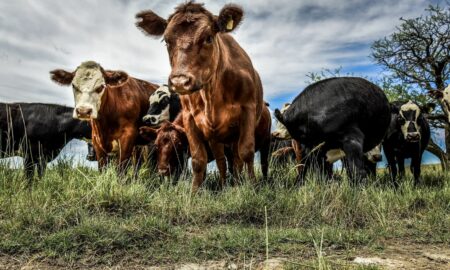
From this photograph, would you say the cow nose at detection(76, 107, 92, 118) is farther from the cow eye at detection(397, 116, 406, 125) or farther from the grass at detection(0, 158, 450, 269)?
the cow eye at detection(397, 116, 406, 125)

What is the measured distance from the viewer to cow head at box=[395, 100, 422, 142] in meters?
10.0

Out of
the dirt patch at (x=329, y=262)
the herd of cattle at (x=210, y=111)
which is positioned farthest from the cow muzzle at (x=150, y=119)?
the dirt patch at (x=329, y=262)

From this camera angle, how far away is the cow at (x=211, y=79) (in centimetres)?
559

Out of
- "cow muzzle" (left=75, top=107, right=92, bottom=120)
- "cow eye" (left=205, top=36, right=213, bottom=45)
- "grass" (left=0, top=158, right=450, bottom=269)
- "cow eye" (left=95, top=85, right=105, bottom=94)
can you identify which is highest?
"cow eye" (left=205, top=36, right=213, bottom=45)

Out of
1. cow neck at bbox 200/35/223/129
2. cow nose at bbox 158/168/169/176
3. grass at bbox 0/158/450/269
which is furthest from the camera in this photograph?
cow nose at bbox 158/168/169/176

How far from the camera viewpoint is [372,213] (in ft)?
18.2

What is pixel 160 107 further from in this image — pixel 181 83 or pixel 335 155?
pixel 181 83

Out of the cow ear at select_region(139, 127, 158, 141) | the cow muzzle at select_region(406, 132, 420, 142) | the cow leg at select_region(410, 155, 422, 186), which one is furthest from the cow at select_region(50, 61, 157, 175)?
the cow leg at select_region(410, 155, 422, 186)

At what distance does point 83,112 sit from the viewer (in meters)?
7.75

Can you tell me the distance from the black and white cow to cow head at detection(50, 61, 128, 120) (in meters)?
0.75

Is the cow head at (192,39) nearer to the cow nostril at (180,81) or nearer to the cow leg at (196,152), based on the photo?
the cow nostril at (180,81)

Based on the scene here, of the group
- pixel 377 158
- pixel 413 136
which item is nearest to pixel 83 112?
pixel 377 158

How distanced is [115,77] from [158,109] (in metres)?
1.03

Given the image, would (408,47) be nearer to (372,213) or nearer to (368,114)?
(368,114)
